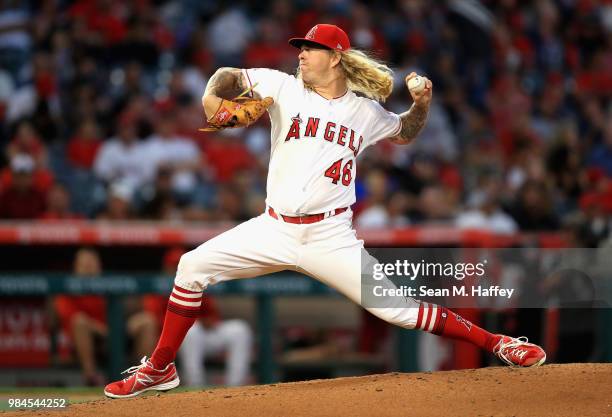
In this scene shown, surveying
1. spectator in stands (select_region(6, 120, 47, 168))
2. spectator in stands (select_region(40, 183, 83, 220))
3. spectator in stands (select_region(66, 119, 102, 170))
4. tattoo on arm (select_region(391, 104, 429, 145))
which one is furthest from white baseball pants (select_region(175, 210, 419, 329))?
spectator in stands (select_region(66, 119, 102, 170))

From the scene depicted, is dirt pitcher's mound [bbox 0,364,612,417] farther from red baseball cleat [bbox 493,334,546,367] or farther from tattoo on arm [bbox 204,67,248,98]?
tattoo on arm [bbox 204,67,248,98]

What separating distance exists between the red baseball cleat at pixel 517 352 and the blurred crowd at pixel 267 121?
3.80 metres

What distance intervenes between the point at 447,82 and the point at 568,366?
6.95m

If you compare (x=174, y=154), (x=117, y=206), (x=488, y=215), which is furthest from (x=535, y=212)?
(x=117, y=206)

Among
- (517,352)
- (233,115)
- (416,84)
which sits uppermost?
(416,84)

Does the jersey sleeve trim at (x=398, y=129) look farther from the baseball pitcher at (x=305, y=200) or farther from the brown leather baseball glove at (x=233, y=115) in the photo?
the brown leather baseball glove at (x=233, y=115)

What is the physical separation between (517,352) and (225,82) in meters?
2.00

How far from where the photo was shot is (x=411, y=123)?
6012 millimetres

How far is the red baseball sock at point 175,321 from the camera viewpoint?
5691 millimetres

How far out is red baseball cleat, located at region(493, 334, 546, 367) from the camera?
587 cm

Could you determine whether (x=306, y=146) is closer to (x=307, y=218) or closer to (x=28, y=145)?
(x=307, y=218)

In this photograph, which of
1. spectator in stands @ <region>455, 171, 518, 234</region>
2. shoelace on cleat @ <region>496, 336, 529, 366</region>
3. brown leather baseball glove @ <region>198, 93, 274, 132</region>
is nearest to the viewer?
brown leather baseball glove @ <region>198, 93, 274, 132</region>

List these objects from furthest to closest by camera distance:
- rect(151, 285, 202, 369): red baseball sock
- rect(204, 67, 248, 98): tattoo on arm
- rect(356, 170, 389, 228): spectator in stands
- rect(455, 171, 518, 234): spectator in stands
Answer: rect(455, 171, 518, 234): spectator in stands
rect(356, 170, 389, 228): spectator in stands
rect(151, 285, 202, 369): red baseball sock
rect(204, 67, 248, 98): tattoo on arm

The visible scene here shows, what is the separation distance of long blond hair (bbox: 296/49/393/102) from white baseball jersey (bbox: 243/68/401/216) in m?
0.16
